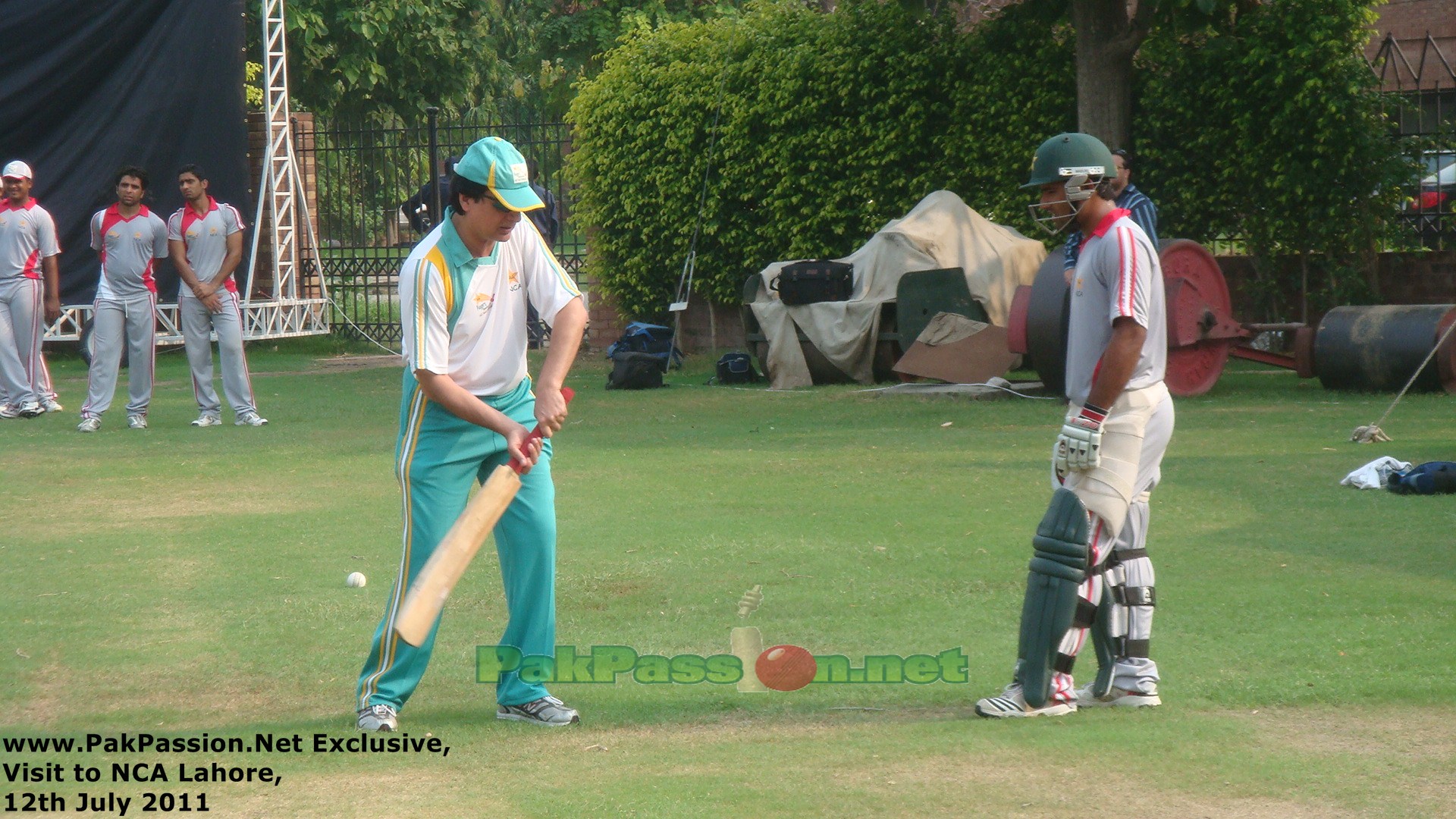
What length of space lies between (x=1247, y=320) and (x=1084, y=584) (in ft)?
44.6

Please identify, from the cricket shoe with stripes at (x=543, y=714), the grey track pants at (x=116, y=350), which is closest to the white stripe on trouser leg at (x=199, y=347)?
the grey track pants at (x=116, y=350)

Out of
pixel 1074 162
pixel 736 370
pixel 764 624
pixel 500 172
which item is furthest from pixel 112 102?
pixel 1074 162

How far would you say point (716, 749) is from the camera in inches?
188

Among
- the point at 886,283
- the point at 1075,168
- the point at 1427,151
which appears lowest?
the point at 886,283

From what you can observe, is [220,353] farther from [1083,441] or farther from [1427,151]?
[1427,151]

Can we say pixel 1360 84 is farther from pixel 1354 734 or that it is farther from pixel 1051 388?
pixel 1354 734

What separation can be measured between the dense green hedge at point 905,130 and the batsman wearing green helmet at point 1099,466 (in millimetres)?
12248

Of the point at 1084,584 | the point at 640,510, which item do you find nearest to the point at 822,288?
the point at 640,510

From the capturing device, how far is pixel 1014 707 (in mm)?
4988

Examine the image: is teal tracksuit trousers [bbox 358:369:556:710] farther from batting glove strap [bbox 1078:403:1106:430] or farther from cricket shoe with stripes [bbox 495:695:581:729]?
batting glove strap [bbox 1078:403:1106:430]

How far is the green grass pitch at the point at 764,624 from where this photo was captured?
4.41 meters

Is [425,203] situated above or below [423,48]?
below

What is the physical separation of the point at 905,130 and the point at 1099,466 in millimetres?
14344

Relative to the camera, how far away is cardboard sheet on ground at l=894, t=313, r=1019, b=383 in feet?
50.5
